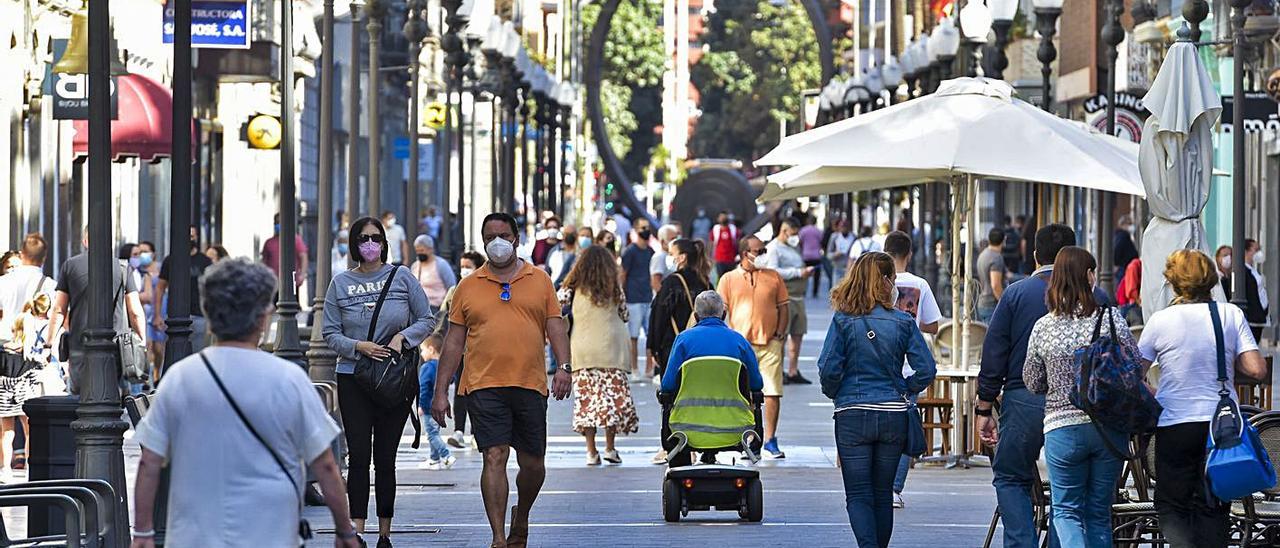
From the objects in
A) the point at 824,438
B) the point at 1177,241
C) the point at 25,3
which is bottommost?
the point at 824,438

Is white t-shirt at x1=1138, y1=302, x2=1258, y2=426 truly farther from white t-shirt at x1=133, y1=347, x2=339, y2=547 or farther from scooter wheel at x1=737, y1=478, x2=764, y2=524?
white t-shirt at x1=133, y1=347, x2=339, y2=547

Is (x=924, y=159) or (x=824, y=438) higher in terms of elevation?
(x=924, y=159)

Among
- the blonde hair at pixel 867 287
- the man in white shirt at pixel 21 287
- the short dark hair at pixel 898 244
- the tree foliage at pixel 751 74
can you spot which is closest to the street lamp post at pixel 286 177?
the man in white shirt at pixel 21 287

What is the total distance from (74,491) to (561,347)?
3633 mm

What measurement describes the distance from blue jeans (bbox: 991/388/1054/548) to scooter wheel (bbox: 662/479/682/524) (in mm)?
3547

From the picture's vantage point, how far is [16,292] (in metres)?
18.3

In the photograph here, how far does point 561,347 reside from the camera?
42.1 ft

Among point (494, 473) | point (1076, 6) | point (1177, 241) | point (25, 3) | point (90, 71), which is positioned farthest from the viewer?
point (1076, 6)

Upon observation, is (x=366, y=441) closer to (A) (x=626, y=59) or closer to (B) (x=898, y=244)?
(B) (x=898, y=244)

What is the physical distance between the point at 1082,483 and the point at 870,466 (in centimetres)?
134

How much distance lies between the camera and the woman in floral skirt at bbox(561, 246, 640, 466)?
62.0 feet

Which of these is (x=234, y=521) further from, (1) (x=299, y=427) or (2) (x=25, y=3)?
(2) (x=25, y=3)

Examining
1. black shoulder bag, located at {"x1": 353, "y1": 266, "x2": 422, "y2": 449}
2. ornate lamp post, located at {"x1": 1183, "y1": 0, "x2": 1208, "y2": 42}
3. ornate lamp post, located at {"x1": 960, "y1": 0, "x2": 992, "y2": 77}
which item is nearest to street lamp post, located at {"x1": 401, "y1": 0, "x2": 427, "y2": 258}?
ornate lamp post, located at {"x1": 960, "y1": 0, "x2": 992, "y2": 77}

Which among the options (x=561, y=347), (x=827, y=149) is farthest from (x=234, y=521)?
(x=827, y=149)
